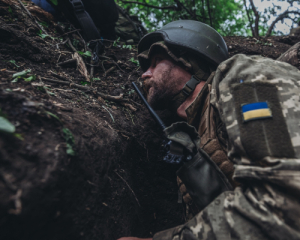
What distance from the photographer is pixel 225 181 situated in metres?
1.16

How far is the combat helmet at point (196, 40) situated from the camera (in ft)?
6.37

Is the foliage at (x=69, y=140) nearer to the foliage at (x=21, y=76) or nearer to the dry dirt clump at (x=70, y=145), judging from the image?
the dry dirt clump at (x=70, y=145)

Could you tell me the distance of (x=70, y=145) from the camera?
91 centimetres

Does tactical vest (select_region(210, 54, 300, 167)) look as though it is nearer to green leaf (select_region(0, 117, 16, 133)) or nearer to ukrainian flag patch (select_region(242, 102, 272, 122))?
ukrainian flag patch (select_region(242, 102, 272, 122))

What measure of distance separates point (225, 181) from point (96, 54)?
202cm

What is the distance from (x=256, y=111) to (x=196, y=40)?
1314 mm

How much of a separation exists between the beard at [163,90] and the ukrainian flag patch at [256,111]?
1004mm

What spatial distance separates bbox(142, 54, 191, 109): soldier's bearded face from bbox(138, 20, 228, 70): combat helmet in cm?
20

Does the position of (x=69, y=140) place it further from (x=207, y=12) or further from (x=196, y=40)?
(x=207, y=12)

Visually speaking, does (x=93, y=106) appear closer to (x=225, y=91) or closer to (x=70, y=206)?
(x=70, y=206)

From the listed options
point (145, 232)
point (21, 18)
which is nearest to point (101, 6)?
point (21, 18)

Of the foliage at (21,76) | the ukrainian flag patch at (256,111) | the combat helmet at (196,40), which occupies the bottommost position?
the foliage at (21,76)

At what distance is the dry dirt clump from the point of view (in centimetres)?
74

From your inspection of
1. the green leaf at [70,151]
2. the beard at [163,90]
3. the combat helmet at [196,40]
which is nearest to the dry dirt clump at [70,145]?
the green leaf at [70,151]
